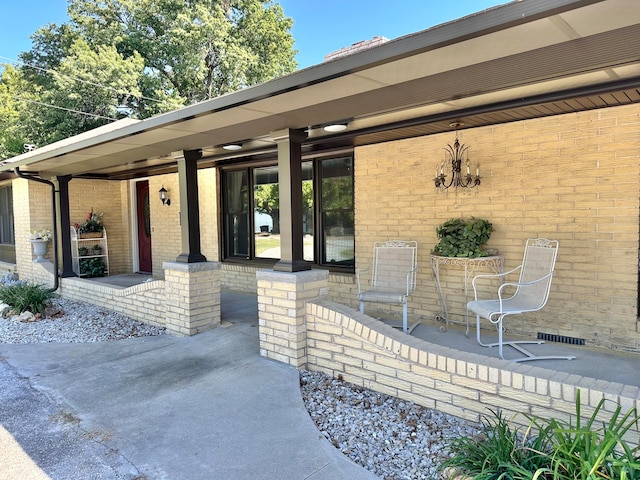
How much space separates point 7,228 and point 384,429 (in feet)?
35.8

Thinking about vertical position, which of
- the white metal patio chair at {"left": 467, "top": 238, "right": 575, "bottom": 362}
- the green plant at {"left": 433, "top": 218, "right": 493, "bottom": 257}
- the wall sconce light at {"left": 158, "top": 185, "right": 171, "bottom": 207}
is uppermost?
the wall sconce light at {"left": 158, "top": 185, "right": 171, "bottom": 207}

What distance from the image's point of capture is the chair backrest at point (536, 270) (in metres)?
3.60

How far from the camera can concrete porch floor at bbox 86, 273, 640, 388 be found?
126 inches

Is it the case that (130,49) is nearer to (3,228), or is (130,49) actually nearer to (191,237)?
(3,228)

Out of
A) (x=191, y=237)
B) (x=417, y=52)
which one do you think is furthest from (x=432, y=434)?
(x=191, y=237)

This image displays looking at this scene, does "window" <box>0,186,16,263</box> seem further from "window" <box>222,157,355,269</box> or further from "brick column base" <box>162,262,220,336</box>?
"brick column base" <box>162,262,220,336</box>

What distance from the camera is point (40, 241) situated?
7.81 metres

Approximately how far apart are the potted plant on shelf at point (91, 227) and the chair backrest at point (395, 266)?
673 centimetres

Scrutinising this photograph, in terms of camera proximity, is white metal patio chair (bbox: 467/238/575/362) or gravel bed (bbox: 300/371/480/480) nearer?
gravel bed (bbox: 300/371/480/480)

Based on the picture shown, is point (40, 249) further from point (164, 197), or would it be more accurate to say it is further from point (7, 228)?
point (7, 228)

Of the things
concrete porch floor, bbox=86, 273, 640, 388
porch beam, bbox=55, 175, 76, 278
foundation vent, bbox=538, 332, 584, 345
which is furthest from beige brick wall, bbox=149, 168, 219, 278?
foundation vent, bbox=538, 332, 584, 345

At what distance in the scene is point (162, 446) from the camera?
7.98 ft

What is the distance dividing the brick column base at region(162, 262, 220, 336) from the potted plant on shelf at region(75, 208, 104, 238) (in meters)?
4.98

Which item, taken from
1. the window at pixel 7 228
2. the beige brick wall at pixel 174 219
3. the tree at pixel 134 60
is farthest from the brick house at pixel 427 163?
the tree at pixel 134 60
